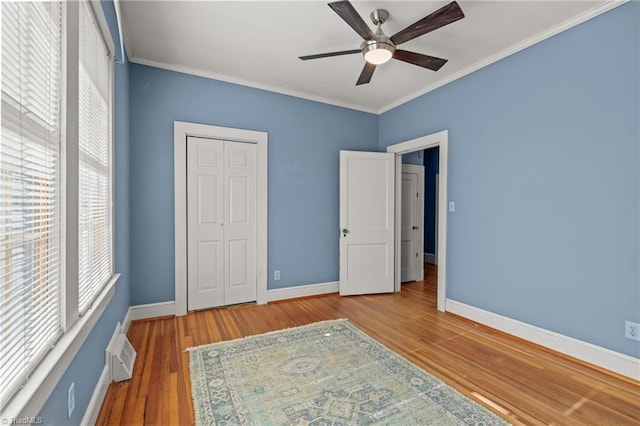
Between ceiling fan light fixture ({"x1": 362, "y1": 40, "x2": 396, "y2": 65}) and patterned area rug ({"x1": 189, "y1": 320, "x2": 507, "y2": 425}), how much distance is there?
2.51 metres

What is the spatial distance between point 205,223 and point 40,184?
8.20ft

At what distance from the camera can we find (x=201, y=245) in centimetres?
363

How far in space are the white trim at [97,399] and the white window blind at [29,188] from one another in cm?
70

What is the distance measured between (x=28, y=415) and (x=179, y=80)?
3.42m

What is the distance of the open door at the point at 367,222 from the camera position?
14.1 feet

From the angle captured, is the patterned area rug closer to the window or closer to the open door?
the window

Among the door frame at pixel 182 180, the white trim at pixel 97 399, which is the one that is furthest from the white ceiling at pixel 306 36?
the white trim at pixel 97 399

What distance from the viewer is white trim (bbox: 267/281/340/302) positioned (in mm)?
4018

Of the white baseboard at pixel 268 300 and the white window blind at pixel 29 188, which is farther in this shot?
the white baseboard at pixel 268 300

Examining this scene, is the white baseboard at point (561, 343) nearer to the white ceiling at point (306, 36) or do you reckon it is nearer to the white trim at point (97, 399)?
the white ceiling at point (306, 36)

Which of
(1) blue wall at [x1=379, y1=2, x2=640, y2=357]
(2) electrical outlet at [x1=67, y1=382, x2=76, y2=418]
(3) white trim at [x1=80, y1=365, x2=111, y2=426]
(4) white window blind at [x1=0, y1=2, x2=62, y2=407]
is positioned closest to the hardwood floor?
(3) white trim at [x1=80, y1=365, x2=111, y2=426]

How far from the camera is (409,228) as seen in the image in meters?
5.26

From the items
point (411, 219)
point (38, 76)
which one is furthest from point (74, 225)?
point (411, 219)

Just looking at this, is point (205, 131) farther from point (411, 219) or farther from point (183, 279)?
point (411, 219)
